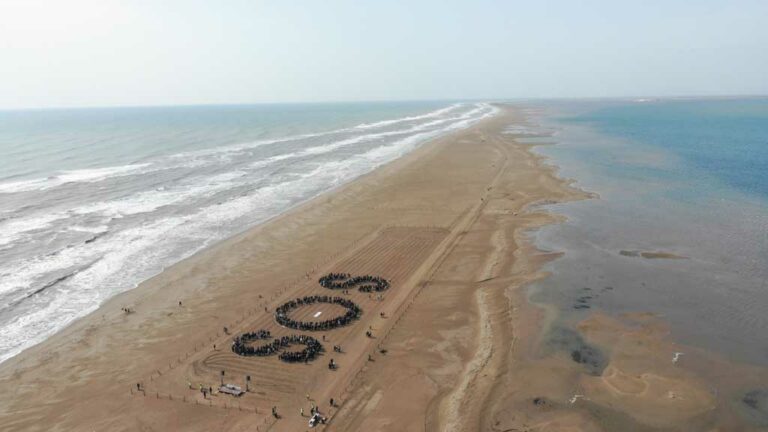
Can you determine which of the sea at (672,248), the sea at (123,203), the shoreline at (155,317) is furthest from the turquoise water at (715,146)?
the sea at (123,203)

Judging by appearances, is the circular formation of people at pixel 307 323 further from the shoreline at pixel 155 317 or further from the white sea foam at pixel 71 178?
the white sea foam at pixel 71 178

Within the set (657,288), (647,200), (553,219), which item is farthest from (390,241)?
(647,200)

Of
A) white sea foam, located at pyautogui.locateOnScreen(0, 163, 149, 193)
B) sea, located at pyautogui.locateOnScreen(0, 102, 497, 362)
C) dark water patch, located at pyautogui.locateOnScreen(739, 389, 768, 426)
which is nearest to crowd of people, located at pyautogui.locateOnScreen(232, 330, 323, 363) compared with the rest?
sea, located at pyautogui.locateOnScreen(0, 102, 497, 362)

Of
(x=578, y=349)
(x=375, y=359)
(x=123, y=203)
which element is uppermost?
(x=123, y=203)

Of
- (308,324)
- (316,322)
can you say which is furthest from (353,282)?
(308,324)

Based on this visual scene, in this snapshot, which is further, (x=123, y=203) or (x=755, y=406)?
(x=123, y=203)

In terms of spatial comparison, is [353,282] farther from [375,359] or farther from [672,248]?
[672,248]
